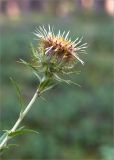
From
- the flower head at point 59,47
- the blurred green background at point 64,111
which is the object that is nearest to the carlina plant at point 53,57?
the flower head at point 59,47

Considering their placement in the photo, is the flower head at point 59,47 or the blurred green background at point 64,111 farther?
the blurred green background at point 64,111

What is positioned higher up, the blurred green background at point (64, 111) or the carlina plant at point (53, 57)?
the carlina plant at point (53, 57)

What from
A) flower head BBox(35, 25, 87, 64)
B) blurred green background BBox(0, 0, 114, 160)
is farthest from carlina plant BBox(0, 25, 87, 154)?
blurred green background BBox(0, 0, 114, 160)

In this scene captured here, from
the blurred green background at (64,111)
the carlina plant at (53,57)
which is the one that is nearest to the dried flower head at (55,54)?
the carlina plant at (53,57)

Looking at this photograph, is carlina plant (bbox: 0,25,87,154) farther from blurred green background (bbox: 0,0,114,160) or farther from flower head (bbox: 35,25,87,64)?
blurred green background (bbox: 0,0,114,160)

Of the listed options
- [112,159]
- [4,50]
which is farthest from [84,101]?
[112,159]

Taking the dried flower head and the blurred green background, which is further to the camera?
the blurred green background

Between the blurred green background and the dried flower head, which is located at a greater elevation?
the dried flower head

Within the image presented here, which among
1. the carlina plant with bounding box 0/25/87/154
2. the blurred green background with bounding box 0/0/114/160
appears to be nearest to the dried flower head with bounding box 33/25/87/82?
the carlina plant with bounding box 0/25/87/154

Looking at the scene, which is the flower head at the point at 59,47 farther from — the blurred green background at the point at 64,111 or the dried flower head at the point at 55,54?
the blurred green background at the point at 64,111

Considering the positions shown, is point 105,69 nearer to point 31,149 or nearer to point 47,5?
point 31,149

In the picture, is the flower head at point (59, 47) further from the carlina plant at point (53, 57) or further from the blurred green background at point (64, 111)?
the blurred green background at point (64, 111)
